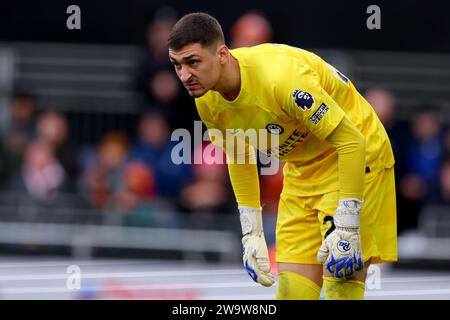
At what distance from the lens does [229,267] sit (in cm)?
1135

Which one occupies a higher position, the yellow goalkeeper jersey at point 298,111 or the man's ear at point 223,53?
the man's ear at point 223,53

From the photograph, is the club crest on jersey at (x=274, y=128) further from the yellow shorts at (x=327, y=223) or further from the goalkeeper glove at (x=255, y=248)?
the goalkeeper glove at (x=255, y=248)

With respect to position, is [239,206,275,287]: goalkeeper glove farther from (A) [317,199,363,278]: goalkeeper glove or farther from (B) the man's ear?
(B) the man's ear

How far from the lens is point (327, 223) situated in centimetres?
694

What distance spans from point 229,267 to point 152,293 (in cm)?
162

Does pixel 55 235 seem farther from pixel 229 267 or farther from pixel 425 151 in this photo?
pixel 425 151

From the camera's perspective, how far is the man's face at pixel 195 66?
6.61m

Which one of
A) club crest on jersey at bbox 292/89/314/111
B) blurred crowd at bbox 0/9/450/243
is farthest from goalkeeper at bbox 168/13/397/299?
blurred crowd at bbox 0/9/450/243

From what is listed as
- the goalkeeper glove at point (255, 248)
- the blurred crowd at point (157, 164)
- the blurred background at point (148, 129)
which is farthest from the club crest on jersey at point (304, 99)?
the blurred crowd at point (157, 164)

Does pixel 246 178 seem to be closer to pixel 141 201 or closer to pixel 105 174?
pixel 141 201

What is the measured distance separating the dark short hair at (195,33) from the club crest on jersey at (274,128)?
56 centimetres

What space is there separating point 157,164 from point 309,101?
17.2 feet

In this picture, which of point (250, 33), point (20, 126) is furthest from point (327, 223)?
point (20, 126)
